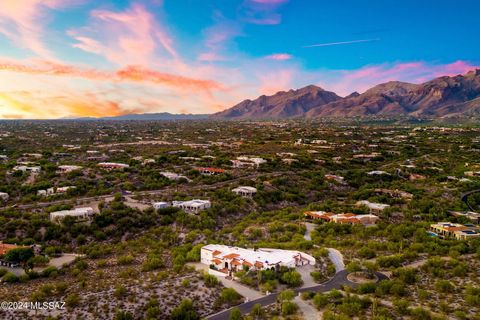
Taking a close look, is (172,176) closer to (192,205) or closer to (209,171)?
(209,171)

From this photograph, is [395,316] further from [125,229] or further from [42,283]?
[125,229]

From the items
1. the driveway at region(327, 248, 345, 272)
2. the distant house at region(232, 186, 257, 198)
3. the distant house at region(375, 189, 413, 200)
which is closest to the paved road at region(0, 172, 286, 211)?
the distant house at region(232, 186, 257, 198)

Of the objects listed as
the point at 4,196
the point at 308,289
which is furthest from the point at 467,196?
the point at 4,196

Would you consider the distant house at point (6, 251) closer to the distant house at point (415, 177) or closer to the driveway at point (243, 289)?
the driveway at point (243, 289)

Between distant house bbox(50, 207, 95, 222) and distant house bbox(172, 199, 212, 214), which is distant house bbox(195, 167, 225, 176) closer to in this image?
distant house bbox(172, 199, 212, 214)

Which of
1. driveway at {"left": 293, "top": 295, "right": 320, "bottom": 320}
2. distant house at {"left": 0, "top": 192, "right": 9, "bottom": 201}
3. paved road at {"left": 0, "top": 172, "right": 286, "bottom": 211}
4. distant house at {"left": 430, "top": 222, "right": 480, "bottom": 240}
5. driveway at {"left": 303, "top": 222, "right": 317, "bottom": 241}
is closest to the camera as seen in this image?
driveway at {"left": 293, "top": 295, "right": 320, "bottom": 320}
